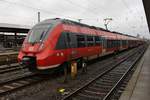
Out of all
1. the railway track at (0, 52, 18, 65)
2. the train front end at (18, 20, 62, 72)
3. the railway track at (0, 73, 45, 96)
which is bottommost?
the railway track at (0, 73, 45, 96)

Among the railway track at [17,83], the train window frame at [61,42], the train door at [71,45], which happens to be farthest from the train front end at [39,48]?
the train door at [71,45]

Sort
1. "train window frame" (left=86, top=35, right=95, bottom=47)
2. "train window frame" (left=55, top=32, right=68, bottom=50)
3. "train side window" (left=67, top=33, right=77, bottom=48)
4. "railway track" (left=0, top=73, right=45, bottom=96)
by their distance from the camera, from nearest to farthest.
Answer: "railway track" (left=0, top=73, right=45, bottom=96), "train window frame" (left=55, top=32, right=68, bottom=50), "train side window" (left=67, top=33, right=77, bottom=48), "train window frame" (left=86, top=35, right=95, bottom=47)

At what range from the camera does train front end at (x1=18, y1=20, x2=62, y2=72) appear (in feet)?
32.0

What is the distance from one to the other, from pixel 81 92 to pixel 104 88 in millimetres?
1382

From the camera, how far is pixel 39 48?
9945 mm

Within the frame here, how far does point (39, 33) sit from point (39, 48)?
3.77 ft

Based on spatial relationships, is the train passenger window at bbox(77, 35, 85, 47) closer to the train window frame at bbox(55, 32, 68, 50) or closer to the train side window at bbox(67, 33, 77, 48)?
the train side window at bbox(67, 33, 77, 48)

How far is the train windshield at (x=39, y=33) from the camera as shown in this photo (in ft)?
34.1

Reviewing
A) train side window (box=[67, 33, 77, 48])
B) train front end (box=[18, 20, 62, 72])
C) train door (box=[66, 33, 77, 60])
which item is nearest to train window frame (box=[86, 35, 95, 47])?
train side window (box=[67, 33, 77, 48])

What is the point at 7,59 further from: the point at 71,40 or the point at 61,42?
the point at 61,42

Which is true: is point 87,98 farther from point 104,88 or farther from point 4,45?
point 4,45

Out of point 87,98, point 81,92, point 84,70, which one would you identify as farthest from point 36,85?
point 84,70

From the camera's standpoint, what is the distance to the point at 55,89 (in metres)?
8.74

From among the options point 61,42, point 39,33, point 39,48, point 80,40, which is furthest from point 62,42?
point 80,40
